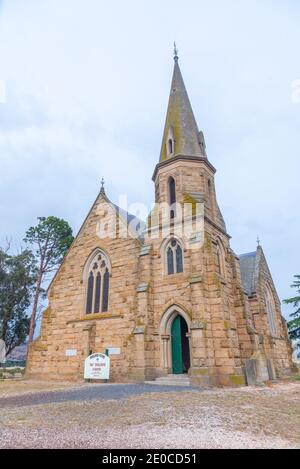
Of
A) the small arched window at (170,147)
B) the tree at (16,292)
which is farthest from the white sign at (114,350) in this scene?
the tree at (16,292)

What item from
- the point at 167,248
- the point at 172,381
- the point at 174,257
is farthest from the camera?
the point at 167,248

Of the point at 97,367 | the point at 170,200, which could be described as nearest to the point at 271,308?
the point at 170,200

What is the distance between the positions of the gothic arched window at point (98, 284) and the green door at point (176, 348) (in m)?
4.41

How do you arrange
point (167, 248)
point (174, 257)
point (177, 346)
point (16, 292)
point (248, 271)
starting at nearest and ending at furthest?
point (177, 346), point (174, 257), point (167, 248), point (248, 271), point (16, 292)

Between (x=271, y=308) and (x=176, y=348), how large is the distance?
11.4 metres

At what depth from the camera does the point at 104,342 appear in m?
16.5

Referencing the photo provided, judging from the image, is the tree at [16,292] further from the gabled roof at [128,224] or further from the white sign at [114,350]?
the white sign at [114,350]

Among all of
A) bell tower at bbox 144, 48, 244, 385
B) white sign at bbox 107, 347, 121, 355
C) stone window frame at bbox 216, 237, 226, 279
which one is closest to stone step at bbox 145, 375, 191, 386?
bell tower at bbox 144, 48, 244, 385

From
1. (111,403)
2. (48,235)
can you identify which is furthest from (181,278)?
(48,235)

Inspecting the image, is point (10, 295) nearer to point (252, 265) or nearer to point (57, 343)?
point (57, 343)

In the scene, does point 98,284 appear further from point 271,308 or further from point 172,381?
point 271,308

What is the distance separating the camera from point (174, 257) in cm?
1614

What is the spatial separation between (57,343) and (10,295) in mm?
13889

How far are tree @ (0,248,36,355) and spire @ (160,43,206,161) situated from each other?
732 inches
